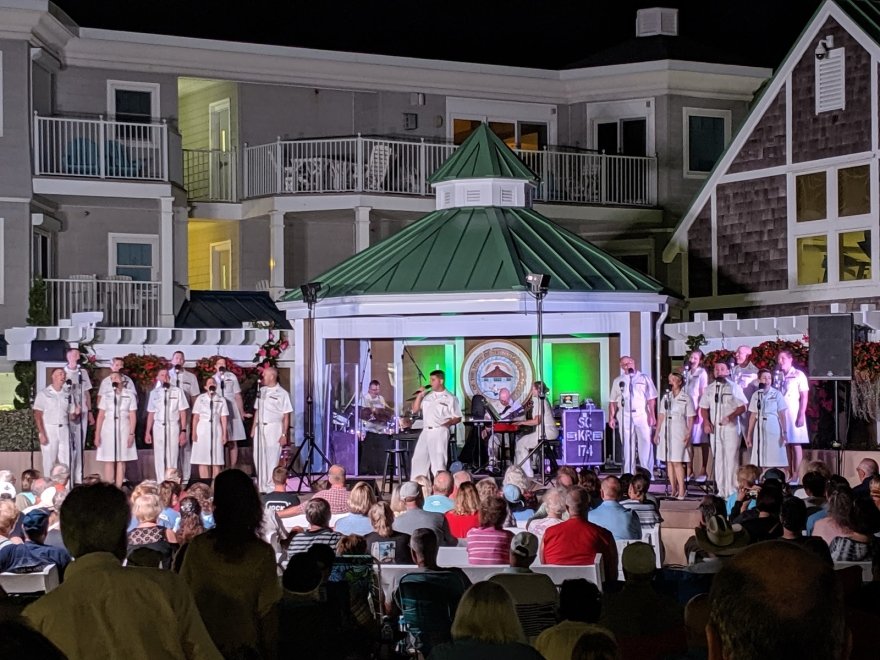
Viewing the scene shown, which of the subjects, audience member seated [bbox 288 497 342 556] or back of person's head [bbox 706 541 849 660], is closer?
back of person's head [bbox 706 541 849 660]

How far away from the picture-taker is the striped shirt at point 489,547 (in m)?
9.58

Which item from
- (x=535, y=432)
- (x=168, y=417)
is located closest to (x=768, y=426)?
(x=535, y=432)

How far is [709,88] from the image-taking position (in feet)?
103

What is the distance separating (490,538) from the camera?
960cm

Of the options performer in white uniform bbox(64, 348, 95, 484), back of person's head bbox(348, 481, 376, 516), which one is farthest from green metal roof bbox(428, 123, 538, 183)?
back of person's head bbox(348, 481, 376, 516)

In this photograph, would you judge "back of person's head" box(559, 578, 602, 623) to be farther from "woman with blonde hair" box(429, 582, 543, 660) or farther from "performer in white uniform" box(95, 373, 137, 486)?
"performer in white uniform" box(95, 373, 137, 486)

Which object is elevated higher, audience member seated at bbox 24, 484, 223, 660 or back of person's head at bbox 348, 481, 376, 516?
audience member seated at bbox 24, 484, 223, 660

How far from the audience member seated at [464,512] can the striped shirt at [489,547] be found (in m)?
2.08

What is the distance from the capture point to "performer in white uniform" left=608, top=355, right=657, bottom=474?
63.8 ft

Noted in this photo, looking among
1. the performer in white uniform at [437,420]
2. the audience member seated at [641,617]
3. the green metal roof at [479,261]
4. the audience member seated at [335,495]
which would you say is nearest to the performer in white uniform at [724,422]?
the performer in white uniform at [437,420]

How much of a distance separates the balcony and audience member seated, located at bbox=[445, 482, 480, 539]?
17.2 m

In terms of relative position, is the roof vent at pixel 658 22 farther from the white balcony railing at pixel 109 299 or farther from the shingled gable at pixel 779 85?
the white balcony railing at pixel 109 299

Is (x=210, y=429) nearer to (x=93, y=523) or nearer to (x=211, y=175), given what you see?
(x=211, y=175)

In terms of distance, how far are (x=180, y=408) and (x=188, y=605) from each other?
16.0 meters
